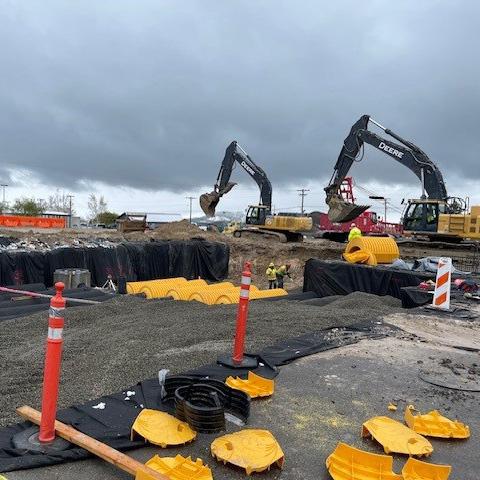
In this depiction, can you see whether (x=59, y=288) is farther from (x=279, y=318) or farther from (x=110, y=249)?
(x=110, y=249)

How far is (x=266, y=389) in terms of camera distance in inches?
181

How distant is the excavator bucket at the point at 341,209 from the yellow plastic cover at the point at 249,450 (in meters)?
22.2

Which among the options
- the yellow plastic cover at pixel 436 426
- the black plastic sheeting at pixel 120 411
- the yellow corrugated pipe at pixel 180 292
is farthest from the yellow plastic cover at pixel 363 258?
the yellow plastic cover at pixel 436 426

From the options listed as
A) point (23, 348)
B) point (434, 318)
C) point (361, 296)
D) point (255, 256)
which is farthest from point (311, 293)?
point (255, 256)

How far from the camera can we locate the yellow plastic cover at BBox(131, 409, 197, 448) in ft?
11.6

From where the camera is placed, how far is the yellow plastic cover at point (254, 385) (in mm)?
4527

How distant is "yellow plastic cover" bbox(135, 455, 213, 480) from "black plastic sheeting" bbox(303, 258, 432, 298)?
10.2 metres

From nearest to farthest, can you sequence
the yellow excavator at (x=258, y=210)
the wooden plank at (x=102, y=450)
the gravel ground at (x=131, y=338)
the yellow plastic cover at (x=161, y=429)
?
the wooden plank at (x=102, y=450) → the yellow plastic cover at (x=161, y=429) → the gravel ground at (x=131, y=338) → the yellow excavator at (x=258, y=210)

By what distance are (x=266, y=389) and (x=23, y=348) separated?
430cm

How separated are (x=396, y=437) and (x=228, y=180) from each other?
31080mm

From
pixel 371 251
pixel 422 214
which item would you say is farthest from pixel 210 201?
pixel 371 251

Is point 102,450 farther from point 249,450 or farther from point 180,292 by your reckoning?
point 180,292

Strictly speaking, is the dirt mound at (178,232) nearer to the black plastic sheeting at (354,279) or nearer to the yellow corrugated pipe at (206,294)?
the black plastic sheeting at (354,279)

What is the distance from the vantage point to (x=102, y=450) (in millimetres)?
3250
